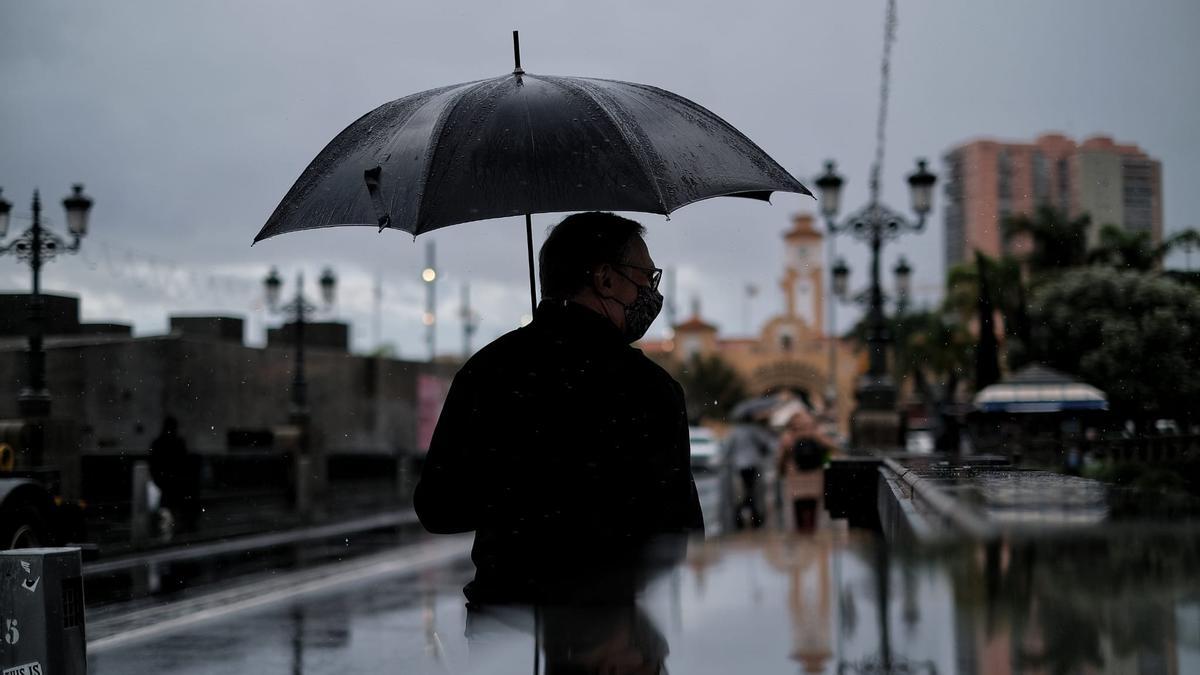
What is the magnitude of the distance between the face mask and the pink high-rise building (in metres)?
3.09

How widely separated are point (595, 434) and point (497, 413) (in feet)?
0.73

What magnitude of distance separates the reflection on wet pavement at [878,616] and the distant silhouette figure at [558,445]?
1.23 feet

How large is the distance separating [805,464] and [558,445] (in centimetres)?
945

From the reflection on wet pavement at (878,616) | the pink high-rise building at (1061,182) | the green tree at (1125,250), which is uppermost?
the pink high-rise building at (1061,182)

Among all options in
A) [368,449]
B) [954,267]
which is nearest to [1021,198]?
[954,267]

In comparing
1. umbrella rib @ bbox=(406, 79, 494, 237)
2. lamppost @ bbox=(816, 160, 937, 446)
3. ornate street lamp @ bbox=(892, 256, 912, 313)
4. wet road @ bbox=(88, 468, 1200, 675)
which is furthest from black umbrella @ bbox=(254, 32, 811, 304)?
ornate street lamp @ bbox=(892, 256, 912, 313)

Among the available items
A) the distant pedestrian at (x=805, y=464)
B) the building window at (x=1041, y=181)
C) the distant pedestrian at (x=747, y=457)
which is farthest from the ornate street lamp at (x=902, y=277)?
the building window at (x=1041, y=181)

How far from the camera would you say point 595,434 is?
2.36 m

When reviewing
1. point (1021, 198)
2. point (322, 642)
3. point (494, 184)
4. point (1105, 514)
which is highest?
point (1021, 198)

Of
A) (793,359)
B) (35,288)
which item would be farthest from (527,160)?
(793,359)

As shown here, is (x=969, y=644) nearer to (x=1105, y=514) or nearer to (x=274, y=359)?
(x=1105, y=514)

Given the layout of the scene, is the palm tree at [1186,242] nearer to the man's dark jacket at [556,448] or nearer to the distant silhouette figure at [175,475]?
the man's dark jacket at [556,448]

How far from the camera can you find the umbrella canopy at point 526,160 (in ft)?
10.1

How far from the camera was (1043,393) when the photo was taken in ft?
16.7
